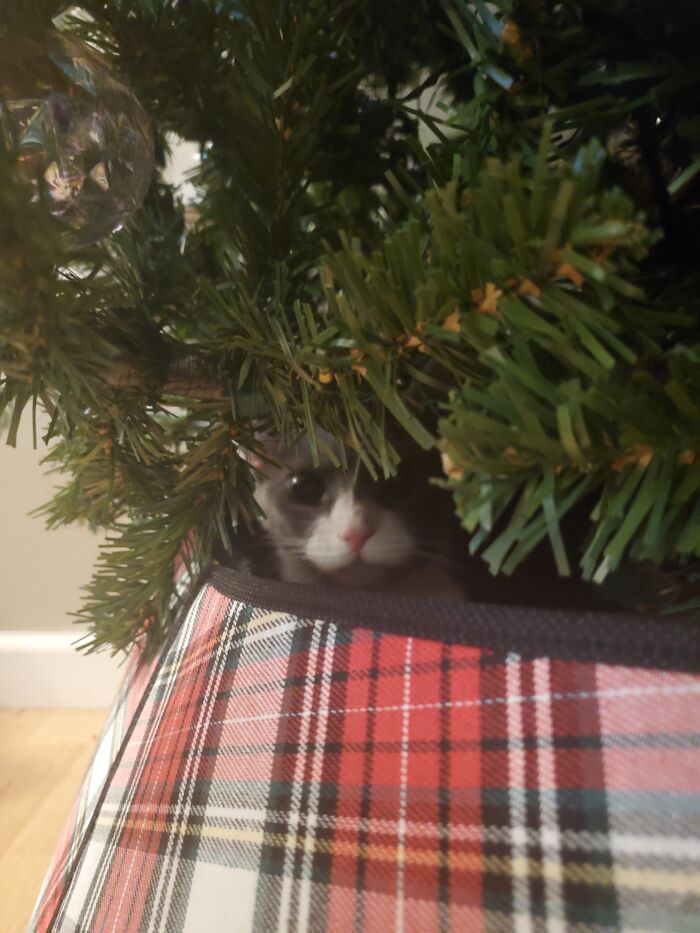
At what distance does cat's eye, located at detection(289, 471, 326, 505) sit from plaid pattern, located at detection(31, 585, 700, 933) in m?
0.13

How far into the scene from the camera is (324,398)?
26 cm

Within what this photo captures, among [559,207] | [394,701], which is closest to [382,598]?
[394,701]

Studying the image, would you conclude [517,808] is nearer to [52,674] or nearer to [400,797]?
[400,797]

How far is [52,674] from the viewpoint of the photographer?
0.85m

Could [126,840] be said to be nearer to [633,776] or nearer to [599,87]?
[633,776]

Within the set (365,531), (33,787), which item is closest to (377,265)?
(365,531)

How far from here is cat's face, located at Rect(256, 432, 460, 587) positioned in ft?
1.30

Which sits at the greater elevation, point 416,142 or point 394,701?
point 416,142

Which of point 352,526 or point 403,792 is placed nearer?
point 403,792

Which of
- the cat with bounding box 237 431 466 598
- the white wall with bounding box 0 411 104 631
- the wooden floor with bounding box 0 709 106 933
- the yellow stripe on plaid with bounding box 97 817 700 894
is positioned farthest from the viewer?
the white wall with bounding box 0 411 104 631

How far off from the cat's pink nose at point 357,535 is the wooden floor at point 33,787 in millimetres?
402

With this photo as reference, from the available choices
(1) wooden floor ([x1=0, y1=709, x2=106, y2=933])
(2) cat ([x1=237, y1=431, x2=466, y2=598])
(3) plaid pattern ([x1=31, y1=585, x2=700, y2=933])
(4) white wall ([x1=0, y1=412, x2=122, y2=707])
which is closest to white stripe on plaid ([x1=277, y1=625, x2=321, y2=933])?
(3) plaid pattern ([x1=31, y1=585, x2=700, y2=933])

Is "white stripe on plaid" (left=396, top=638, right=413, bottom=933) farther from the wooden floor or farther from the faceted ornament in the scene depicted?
the wooden floor

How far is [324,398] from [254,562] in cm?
14
